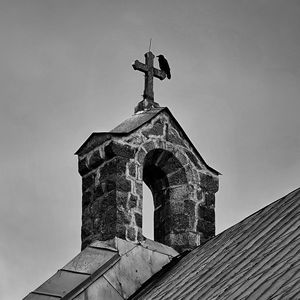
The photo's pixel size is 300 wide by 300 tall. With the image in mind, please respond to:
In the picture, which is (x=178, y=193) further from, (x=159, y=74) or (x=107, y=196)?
(x=159, y=74)

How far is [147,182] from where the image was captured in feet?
50.4

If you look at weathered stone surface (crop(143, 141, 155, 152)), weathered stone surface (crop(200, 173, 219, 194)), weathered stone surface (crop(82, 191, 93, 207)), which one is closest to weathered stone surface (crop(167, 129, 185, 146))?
weathered stone surface (crop(143, 141, 155, 152))

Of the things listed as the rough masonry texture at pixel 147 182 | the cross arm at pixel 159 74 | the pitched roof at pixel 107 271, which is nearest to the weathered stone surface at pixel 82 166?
the rough masonry texture at pixel 147 182

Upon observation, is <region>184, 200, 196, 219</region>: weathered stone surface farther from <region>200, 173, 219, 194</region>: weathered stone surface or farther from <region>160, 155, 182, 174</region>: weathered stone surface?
<region>160, 155, 182, 174</region>: weathered stone surface

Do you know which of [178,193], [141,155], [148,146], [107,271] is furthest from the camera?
[178,193]

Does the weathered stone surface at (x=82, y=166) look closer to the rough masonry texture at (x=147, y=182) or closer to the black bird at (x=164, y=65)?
the rough masonry texture at (x=147, y=182)

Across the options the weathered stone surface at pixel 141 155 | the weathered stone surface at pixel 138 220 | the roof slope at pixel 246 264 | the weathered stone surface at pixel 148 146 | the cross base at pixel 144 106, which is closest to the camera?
the roof slope at pixel 246 264

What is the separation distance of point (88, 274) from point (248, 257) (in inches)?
93.9

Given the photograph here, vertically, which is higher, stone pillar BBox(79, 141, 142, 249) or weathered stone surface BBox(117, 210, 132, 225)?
stone pillar BBox(79, 141, 142, 249)

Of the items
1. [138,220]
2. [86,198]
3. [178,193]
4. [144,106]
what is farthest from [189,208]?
[144,106]

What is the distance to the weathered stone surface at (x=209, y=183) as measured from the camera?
600 inches

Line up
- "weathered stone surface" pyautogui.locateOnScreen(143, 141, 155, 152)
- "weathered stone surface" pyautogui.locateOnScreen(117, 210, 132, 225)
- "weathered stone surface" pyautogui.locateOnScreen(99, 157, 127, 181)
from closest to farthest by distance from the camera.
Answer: "weathered stone surface" pyautogui.locateOnScreen(117, 210, 132, 225) → "weathered stone surface" pyautogui.locateOnScreen(99, 157, 127, 181) → "weathered stone surface" pyautogui.locateOnScreen(143, 141, 155, 152)

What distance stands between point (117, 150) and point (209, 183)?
4.42 ft

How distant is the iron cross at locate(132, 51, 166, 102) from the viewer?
51.8 feet
